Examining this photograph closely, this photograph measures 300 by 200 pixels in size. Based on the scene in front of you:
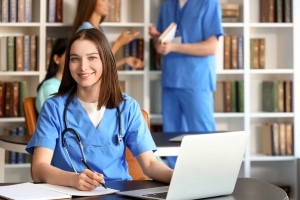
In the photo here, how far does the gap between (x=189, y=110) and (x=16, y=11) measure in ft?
4.52

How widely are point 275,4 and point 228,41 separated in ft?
1.43

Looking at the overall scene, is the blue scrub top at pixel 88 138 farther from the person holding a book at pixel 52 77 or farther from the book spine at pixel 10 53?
the book spine at pixel 10 53

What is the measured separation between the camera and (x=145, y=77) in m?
4.95

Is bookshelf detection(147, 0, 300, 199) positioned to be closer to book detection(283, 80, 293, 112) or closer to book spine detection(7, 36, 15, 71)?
book detection(283, 80, 293, 112)

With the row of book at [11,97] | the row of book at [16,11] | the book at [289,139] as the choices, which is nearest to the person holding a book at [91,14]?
the row of book at [16,11]

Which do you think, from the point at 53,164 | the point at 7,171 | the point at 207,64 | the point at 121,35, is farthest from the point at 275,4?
the point at 53,164

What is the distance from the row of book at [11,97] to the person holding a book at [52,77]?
920mm

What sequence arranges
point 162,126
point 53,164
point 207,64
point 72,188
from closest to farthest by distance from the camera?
point 72,188 < point 53,164 < point 207,64 < point 162,126

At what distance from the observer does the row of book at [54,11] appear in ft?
15.9

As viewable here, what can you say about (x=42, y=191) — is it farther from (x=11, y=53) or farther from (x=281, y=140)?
(x=281, y=140)

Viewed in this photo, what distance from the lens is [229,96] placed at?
5078mm

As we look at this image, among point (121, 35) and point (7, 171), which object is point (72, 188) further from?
point (7, 171)

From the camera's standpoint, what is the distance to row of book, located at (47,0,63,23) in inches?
191

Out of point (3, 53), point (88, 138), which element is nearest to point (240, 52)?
point (3, 53)
